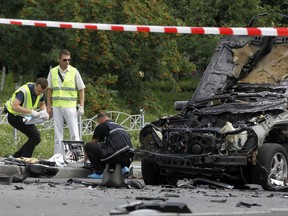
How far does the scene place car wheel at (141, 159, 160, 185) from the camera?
14.5 meters

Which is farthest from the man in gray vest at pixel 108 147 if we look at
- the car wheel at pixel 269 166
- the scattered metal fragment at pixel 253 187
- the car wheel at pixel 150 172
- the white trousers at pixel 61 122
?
the car wheel at pixel 269 166

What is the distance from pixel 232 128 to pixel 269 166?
0.68 metres

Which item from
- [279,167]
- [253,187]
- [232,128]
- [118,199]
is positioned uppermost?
[232,128]

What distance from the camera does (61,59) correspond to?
56.1 feet

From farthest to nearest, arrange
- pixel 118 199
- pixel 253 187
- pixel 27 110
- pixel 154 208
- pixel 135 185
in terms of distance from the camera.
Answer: pixel 27 110
pixel 253 187
pixel 135 185
pixel 118 199
pixel 154 208

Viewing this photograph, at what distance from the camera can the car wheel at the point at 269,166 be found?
44.4 ft

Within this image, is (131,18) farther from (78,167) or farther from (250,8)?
(250,8)

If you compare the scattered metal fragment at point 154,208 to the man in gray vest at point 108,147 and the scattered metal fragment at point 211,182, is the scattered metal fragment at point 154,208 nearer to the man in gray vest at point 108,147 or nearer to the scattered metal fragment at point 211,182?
the scattered metal fragment at point 211,182

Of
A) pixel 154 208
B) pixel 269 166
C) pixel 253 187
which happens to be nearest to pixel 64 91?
pixel 253 187

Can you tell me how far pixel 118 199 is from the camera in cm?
1148

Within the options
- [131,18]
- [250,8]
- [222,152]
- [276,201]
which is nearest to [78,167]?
[222,152]

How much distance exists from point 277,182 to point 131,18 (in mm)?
12977

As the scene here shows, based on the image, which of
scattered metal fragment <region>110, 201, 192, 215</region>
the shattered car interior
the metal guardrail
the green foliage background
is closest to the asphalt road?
scattered metal fragment <region>110, 201, 192, 215</region>

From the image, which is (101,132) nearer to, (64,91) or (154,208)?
(64,91)
